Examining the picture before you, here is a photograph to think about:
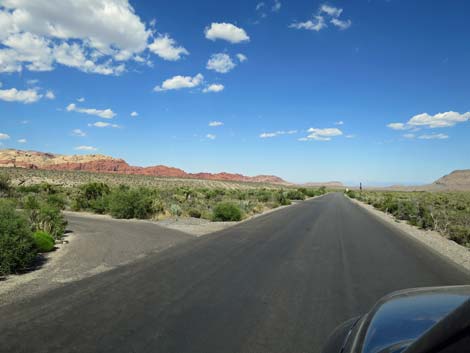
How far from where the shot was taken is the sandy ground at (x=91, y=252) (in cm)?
803

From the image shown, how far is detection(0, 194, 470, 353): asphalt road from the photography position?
16.3 ft

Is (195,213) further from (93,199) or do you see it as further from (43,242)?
(43,242)

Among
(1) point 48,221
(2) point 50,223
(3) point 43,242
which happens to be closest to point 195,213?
(1) point 48,221

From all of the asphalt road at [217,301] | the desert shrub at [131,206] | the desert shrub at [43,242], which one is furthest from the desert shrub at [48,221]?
the desert shrub at [131,206]

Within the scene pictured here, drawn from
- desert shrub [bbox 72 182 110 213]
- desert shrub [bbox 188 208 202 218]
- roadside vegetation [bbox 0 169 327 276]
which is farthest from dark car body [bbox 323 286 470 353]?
desert shrub [bbox 72 182 110 213]

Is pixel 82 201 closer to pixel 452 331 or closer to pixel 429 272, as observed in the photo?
pixel 429 272

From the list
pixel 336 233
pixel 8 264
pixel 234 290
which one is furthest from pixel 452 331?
pixel 336 233

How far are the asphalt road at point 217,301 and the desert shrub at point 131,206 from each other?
12840 mm

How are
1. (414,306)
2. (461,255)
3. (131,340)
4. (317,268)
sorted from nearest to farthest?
(414,306)
(131,340)
(317,268)
(461,255)

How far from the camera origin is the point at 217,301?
21.9 ft

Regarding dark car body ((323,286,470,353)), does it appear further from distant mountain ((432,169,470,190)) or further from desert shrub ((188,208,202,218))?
distant mountain ((432,169,470,190))

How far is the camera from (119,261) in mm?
10539

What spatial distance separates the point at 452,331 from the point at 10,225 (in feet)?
34.7

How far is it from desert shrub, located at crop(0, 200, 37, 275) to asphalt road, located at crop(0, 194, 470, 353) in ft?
7.47
